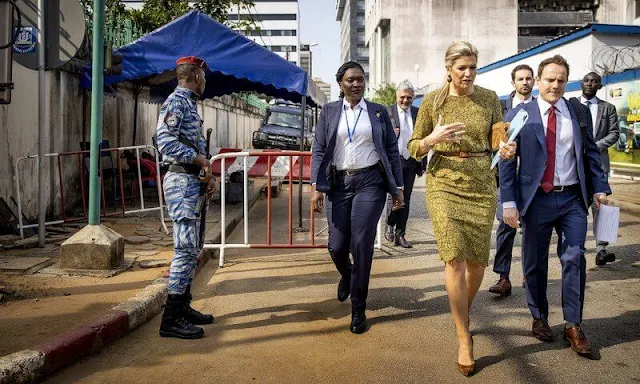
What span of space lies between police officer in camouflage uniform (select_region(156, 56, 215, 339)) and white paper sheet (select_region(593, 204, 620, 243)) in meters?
2.84

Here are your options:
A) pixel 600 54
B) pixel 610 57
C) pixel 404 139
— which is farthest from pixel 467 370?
pixel 610 57

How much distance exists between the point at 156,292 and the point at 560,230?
3326 millimetres

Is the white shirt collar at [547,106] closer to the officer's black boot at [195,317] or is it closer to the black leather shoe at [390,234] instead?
the officer's black boot at [195,317]

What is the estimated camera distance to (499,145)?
153 inches

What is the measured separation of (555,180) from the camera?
4.25 metres

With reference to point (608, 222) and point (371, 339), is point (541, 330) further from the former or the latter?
point (371, 339)

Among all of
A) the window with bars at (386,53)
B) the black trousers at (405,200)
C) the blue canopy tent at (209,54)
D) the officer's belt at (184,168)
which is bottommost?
the black trousers at (405,200)

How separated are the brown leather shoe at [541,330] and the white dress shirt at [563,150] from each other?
2.84 ft

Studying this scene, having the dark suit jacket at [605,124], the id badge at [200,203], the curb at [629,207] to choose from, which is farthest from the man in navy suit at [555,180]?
the curb at [629,207]

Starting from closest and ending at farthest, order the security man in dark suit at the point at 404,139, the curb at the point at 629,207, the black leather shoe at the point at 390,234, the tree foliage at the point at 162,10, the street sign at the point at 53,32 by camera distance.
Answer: the street sign at the point at 53,32
the security man in dark suit at the point at 404,139
the black leather shoe at the point at 390,234
the curb at the point at 629,207
the tree foliage at the point at 162,10

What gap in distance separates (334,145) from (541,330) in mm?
2034

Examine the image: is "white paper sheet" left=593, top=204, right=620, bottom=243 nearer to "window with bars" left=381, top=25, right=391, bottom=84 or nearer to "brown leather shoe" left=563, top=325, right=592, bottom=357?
"brown leather shoe" left=563, top=325, right=592, bottom=357

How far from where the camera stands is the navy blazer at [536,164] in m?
4.23

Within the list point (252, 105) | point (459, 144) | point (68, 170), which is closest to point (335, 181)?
point (459, 144)
